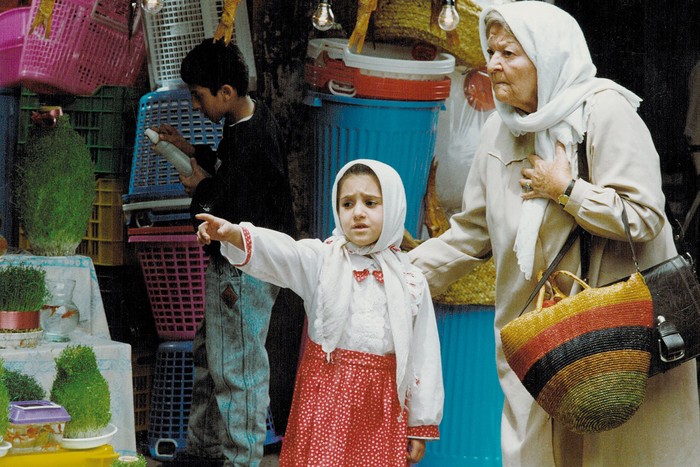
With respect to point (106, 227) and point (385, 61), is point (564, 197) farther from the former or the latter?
point (106, 227)

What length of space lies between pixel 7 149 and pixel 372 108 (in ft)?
4.76

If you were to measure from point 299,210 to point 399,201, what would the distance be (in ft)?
4.34

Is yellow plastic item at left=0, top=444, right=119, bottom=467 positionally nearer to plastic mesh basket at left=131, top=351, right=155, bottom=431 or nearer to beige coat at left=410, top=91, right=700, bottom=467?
plastic mesh basket at left=131, top=351, right=155, bottom=431

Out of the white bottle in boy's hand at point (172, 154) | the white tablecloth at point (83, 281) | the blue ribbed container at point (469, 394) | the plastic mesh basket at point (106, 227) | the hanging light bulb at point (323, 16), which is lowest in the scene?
the blue ribbed container at point (469, 394)

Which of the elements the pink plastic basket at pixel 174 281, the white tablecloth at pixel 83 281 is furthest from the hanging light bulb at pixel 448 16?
the white tablecloth at pixel 83 281

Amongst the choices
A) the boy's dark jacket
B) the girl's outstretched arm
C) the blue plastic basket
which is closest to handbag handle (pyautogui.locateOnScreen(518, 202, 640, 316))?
the girl's outstretched arm

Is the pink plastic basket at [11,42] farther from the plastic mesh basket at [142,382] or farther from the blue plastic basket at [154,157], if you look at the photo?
the plastic mesh basket at [142,382]

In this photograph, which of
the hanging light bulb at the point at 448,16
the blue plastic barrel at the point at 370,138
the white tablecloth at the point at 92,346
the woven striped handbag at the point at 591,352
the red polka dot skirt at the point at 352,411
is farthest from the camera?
the blue plastic barrel at the point at 370,138

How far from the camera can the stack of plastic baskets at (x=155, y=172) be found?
5.03m

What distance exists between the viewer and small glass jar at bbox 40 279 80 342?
465 centimetres

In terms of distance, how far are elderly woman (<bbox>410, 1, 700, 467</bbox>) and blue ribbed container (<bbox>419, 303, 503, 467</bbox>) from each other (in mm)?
1331

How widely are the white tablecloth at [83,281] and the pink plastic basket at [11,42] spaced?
711 mm

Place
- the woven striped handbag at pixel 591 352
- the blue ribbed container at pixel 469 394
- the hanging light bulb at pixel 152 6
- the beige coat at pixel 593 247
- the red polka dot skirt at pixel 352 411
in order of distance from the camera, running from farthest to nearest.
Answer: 1. the blue ribbed container at pixel 469 394
2. the hanging light bulb at pixel 152 6
3. the red polka dot skirt at pixel 352 411
4. the beige coat at pixel 593 247
5. the woven striped handbag at pixel 591 352

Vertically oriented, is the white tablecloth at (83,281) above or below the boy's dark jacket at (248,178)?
below
